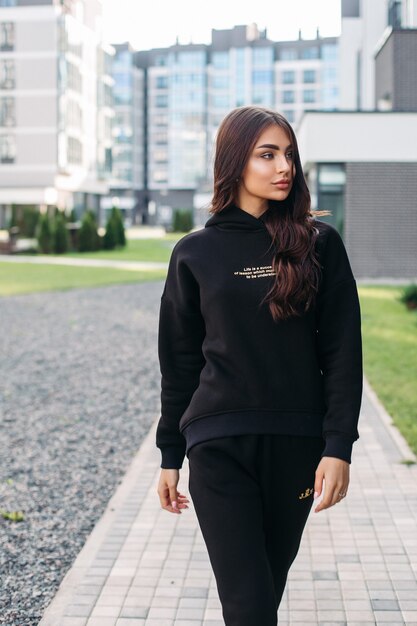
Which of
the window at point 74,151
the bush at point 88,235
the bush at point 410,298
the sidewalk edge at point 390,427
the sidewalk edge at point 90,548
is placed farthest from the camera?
the window at point 74,151

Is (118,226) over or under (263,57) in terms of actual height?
under

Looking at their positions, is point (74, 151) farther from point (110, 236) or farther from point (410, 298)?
point (410, 298)

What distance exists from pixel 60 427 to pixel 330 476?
5697mm

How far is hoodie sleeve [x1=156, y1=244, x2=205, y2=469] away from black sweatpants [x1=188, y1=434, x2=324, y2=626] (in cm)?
20

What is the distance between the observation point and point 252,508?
2.46 meters

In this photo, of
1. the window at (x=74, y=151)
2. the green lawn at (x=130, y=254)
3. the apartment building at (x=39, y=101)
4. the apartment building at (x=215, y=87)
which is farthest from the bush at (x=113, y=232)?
the apartment building at (x=215, y=87)

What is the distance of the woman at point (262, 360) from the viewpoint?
2.48m

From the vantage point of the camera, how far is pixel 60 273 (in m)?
26.7

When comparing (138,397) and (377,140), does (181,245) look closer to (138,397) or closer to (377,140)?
(138,397)

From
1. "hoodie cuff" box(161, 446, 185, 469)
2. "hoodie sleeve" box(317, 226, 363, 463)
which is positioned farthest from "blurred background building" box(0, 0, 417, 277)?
"hoodie cuff" box(161, 446, 185, 469)

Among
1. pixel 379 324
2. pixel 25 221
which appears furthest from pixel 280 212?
pixel 25 221

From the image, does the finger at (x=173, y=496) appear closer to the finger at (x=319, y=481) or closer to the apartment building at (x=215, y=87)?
the finger at (x=319, y=481)

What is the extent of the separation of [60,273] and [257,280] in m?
24.5

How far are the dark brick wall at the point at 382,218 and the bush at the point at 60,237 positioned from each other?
16908 mm
